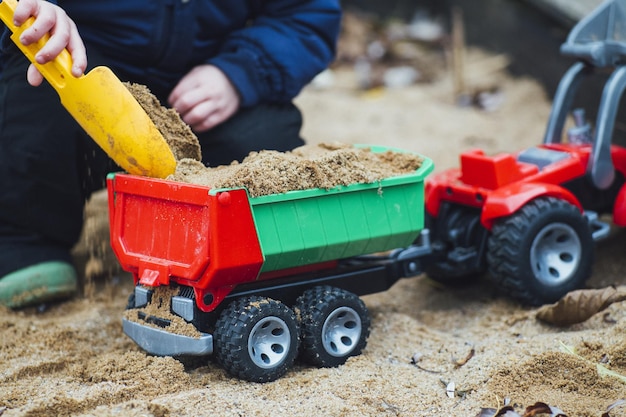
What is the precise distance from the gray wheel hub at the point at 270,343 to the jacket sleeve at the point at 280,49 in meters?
0.87

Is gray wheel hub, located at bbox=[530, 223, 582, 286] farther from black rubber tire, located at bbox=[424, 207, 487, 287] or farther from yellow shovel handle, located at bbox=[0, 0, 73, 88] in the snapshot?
yellow shovel handle, located at bbox=[0, 0, 73, 88]

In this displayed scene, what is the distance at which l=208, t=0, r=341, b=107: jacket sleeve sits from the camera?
2387mm

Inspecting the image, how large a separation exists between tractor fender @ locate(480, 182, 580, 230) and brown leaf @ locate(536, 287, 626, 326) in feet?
0.84

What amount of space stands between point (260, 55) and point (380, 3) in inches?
133

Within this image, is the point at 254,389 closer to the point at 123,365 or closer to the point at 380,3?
the point at 123,365

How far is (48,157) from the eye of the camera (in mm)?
2305

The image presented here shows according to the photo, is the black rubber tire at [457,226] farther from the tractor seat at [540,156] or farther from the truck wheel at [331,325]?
the truck wheel at [331,325]

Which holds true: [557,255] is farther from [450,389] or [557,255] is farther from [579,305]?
[450,389]

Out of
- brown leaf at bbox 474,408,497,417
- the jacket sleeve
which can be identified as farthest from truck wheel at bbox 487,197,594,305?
the jacket sleeve

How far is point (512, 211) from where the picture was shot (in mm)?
2051

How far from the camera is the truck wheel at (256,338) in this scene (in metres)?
1.68

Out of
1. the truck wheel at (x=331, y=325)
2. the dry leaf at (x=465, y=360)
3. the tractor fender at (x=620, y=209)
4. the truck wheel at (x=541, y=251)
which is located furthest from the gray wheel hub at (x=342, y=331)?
the tractor fender at (x=620, y=209)

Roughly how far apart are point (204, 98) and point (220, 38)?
325mm

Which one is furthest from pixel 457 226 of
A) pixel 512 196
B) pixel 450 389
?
pixel 450 389
